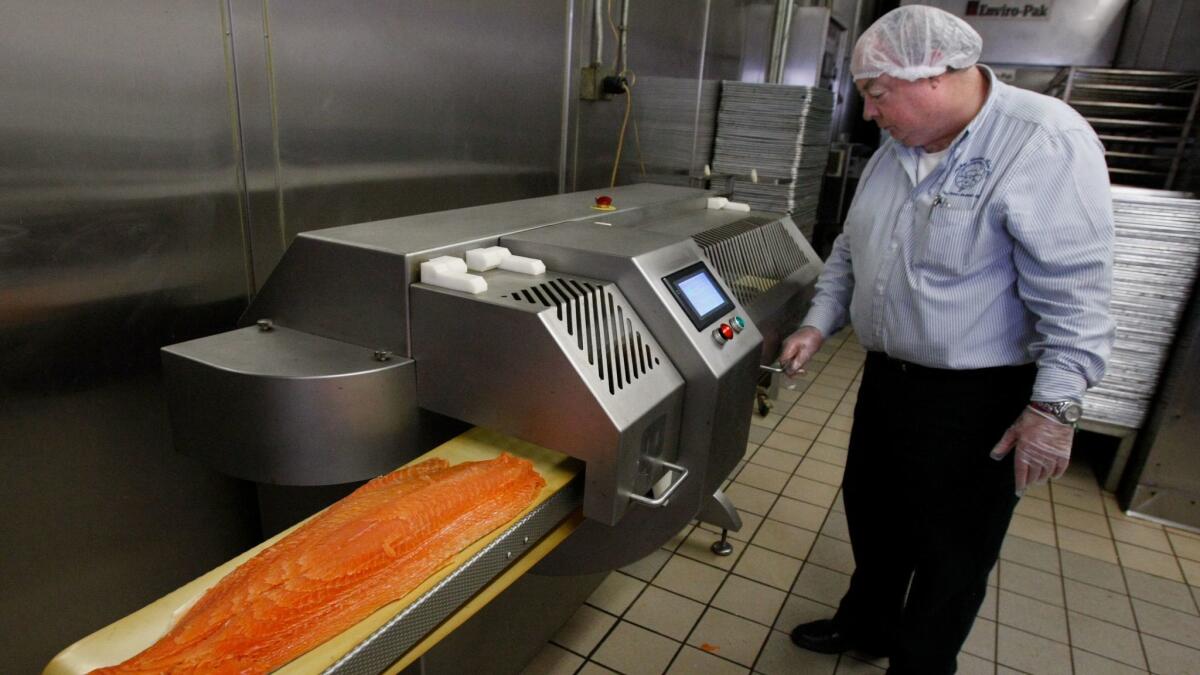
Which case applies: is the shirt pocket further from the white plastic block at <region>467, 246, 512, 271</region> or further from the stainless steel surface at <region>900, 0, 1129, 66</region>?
the stainless steel surface at <region>900, 0, 1129, 66</region>

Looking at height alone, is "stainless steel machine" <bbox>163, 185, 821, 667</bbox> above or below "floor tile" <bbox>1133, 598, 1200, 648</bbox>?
above

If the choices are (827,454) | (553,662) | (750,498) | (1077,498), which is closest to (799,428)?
(827,454)

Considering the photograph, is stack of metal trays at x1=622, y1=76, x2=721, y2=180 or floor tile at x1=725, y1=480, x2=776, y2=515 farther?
stack of metal trays at x1=622, y1=76, x2=721, y2=180

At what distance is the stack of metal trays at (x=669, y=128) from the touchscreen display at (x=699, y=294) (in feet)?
6.03

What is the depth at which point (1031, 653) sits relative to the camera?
2111 mm

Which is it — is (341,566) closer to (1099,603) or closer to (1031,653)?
(1031,653)

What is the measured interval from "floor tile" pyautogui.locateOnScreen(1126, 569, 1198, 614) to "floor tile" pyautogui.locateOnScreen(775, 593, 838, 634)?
46.6 inches

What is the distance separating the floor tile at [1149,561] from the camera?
260 cm

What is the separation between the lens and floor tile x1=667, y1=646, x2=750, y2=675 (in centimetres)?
194

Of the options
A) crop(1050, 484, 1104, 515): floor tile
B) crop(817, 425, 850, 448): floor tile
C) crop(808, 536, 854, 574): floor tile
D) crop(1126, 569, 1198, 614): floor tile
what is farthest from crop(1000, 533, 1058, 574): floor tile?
crop(817, 425, 850, 448): floor tile

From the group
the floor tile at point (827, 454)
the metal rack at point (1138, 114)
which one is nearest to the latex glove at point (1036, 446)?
the floor tile at point (827, 454)

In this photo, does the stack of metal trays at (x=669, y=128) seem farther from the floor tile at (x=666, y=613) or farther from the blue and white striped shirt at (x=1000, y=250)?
the floor tile at (x=666, y=613)

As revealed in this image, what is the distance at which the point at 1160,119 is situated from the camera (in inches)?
197

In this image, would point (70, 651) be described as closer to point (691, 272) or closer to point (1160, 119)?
point (691, 272)
